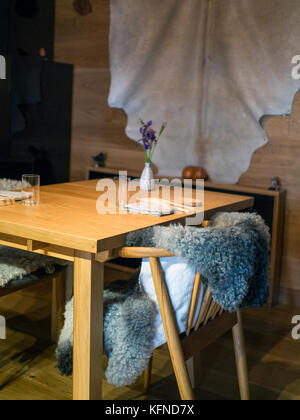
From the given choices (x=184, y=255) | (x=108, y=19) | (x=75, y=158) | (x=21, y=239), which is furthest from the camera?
(x=75, y=158)

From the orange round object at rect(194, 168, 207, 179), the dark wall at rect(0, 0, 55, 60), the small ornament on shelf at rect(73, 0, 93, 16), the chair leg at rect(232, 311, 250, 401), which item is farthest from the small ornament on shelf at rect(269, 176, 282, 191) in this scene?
the dark wall at rect(0, 0, 55, 60)

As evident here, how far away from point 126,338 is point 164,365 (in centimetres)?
81

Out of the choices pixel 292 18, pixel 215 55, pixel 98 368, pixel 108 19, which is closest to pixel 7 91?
pixel 108 19

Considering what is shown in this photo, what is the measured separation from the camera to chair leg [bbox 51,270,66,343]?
7.38 ft

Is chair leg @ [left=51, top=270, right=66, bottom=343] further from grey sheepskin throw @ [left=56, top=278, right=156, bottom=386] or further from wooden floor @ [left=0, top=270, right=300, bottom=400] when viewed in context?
grey sheepskin throw @ [left=56, top=278, right=156, bottom=386]

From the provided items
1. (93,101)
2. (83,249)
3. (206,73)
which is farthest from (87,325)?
(93,101)

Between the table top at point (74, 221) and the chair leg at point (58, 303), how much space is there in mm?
407

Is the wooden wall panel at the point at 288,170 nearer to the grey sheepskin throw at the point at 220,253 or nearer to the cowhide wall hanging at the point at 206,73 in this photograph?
the cowhide wall hanging at the point at 206,73

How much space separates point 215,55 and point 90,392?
93.4 inches

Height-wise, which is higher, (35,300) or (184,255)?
(184,255)

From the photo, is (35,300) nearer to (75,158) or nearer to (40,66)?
(75,158)

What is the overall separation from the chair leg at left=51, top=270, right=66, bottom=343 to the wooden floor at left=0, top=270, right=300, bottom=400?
8cm

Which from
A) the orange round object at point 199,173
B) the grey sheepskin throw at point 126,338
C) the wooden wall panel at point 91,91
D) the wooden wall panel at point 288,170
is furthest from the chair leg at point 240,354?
the wooden wall panel at point 91,91

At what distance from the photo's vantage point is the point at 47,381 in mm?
1980
